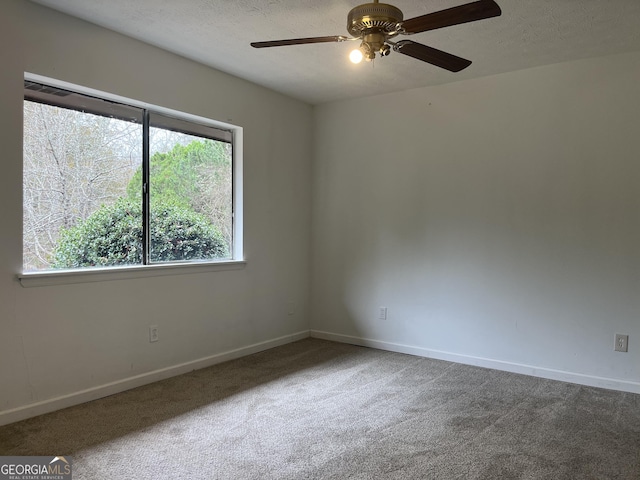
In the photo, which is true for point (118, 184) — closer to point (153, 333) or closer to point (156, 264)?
point (156, 264)

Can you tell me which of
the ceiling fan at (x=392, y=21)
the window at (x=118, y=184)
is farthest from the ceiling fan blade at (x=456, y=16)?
the window at (x=118, y=184)

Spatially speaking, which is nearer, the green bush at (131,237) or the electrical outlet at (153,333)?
the green bush at (131,237)

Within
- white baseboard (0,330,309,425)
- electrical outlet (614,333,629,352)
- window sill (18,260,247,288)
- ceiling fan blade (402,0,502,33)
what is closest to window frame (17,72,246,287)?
window sill (18,260,247,288)

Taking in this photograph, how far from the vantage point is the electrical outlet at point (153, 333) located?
339 centimetres

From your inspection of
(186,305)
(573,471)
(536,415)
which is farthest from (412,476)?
(186,305)

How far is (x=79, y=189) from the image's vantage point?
3039 mm

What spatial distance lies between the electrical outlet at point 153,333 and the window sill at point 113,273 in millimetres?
389

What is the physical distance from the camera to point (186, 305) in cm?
365

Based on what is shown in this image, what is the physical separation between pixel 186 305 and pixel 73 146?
1424mm

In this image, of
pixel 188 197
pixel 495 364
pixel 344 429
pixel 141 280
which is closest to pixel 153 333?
pixel 141 280

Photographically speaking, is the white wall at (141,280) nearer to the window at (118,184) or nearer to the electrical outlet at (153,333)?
the electrical outlet at (153,333)

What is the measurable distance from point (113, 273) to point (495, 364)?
10.1ft

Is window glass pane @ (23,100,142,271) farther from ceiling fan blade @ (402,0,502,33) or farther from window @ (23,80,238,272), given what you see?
ceiling fan blade @ (402,0,502,33)

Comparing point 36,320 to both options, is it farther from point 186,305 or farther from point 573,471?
point 573,471
